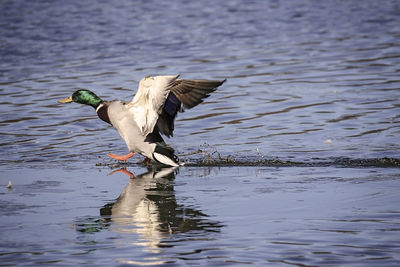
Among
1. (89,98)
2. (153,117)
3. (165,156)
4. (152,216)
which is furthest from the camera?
(89,98)

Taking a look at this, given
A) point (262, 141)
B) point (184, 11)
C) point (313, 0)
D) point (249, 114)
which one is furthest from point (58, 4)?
point (262, 141)

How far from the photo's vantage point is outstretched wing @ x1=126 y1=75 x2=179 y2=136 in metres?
7.63

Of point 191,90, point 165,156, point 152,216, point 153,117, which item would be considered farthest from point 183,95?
point 152,216

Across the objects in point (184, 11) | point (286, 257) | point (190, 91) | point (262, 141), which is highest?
point (184, 11)

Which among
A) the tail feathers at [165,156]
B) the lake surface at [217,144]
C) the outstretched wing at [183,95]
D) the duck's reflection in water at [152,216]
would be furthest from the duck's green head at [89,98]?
the duck's reflection in water at [152,216]

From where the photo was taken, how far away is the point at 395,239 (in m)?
5.18

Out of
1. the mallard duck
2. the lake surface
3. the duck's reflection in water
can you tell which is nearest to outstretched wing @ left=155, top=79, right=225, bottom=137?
the mallard duck

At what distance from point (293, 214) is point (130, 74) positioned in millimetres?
7694

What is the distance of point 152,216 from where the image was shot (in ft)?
19.4

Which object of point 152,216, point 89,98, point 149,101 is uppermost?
point 89,98

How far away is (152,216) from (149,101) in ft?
6.90

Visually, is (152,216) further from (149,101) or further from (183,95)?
(183,95)

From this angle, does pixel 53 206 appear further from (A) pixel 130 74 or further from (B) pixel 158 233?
(A) pixel 130 74

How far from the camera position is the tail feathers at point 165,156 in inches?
315
